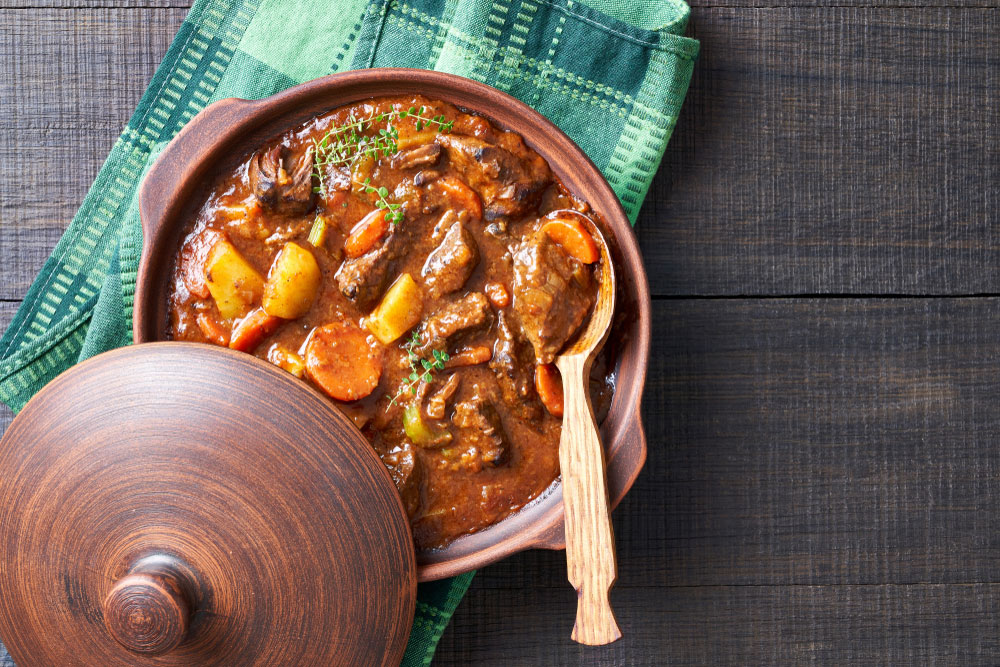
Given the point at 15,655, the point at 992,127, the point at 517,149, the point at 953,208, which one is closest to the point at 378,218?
the point at 517,149

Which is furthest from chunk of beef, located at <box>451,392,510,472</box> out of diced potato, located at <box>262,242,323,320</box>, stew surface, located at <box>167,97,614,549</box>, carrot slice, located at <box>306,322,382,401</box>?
diced potato, located at <box>262,242,323,320</box>

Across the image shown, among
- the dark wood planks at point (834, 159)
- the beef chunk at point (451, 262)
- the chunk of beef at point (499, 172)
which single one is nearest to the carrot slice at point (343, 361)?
the beef chunk at point (451, 262)

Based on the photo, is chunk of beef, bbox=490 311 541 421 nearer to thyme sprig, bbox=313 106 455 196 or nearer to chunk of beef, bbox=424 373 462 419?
chunk of beef, bbox=424 373 462 419

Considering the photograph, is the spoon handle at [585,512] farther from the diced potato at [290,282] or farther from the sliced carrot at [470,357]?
the diced potato at [290,282]

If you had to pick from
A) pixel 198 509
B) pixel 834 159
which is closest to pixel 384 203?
pixel 198 509

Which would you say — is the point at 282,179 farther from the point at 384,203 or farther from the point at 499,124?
the point at 499,124
